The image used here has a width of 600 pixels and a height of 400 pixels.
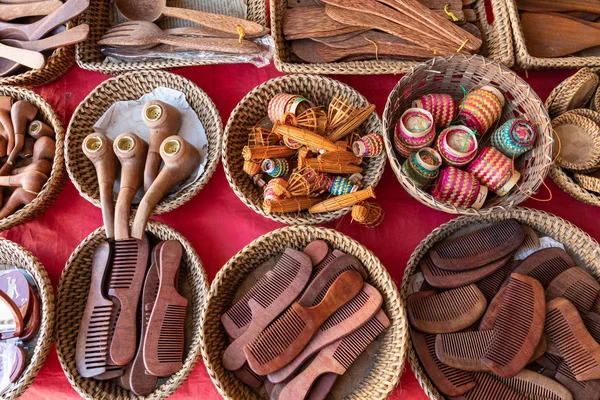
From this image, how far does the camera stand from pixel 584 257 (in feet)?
3.61

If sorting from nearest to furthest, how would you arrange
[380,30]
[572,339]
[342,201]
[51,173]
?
1. [572,339]
2. [342,201]
3. [51,173]
4. [380,30]

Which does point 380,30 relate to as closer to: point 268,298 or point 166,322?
point 268,298

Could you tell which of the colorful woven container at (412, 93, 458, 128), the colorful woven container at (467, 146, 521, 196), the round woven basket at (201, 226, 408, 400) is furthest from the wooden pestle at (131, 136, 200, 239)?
the colorful woven container at (467, 146, 521, 196)

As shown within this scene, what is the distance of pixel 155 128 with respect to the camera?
118cm

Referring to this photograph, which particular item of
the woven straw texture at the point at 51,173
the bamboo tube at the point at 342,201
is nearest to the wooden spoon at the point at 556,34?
the bamboo tube at the point at 342,201

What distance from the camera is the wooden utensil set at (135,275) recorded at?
3.39ft

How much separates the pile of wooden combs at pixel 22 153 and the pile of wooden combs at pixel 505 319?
3.51 feet

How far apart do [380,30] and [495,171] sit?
565 millimetres

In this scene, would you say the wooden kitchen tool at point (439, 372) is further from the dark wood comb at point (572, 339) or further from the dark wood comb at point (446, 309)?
the dark wood comb at point (572, 339)

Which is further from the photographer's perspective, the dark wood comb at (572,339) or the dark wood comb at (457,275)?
the dark wood comb at (457,275)

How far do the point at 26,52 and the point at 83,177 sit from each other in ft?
1.37

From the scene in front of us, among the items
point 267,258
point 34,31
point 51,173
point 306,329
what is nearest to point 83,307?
point 51,173

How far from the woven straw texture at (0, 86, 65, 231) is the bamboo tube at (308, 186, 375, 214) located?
73 cm

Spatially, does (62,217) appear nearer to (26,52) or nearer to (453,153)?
(26,52)
